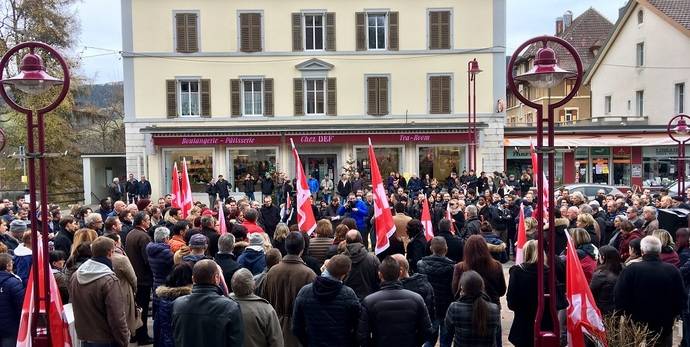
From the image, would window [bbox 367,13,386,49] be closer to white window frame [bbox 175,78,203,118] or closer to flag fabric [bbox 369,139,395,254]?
white window frame [bbox 175,78,203,118]

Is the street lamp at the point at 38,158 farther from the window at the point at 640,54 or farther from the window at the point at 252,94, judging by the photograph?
the window at the point at 640,54

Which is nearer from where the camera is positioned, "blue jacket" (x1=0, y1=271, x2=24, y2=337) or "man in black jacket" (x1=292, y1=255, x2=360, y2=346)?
"man in black jacket" (x1=292, y1=255, x2=360, y2=346)

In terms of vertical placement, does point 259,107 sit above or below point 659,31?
below

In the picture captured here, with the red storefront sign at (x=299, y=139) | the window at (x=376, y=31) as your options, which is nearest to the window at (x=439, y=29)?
the window at (x=376, y=31)

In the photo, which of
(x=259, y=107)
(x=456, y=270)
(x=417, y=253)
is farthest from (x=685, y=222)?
(x=259, y=107)

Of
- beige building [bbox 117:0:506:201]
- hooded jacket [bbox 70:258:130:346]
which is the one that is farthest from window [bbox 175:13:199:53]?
hooded jacket [bbox 70:258:130:346]

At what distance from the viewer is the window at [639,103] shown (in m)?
40.4

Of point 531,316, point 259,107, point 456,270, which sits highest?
point 259,107

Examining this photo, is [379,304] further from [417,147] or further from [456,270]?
[417,147]

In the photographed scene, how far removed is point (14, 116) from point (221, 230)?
Result: 29918 mm

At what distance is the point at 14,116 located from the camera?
34.9 meters

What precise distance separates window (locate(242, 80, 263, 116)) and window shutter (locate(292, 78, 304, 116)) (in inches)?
65.4

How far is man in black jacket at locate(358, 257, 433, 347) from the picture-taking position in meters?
5.76

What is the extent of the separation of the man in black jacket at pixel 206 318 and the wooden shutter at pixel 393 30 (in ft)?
86.2
